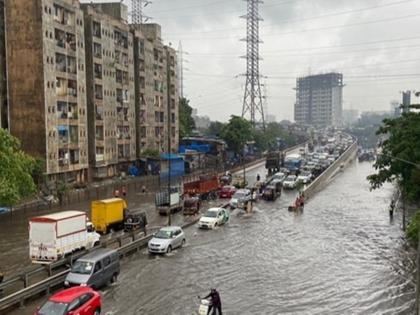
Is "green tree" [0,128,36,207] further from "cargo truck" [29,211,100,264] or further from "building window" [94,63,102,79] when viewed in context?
"building window" [94,63,102,79]

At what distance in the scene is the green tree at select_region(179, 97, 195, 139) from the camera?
122844 millimetres

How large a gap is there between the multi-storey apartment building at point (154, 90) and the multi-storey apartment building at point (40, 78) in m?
24.8

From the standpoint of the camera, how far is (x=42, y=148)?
200 ft

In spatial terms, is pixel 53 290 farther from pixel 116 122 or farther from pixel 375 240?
pixel 116 122

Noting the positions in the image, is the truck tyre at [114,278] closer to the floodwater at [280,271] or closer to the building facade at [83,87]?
the floodwater at [280,271]

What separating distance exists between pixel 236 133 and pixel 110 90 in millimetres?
41038

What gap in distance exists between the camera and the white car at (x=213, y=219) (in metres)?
43.1

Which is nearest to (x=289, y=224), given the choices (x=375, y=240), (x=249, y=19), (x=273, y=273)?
(x=375, y=240)

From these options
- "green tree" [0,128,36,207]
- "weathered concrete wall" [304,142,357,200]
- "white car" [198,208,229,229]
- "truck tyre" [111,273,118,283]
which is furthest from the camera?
"weathered concrete wall" [304,142,357,200]

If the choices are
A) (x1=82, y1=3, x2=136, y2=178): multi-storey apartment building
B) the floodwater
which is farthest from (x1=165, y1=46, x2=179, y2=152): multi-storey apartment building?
the floodwater

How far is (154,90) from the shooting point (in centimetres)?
9569

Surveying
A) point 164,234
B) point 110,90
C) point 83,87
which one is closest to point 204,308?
point 164,234

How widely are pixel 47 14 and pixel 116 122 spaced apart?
2253cm

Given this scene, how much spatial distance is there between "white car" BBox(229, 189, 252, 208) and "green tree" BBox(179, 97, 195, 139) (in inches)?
2397
